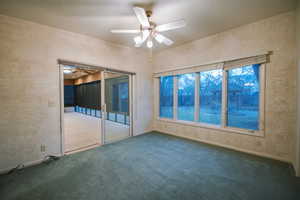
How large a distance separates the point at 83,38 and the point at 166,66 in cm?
241

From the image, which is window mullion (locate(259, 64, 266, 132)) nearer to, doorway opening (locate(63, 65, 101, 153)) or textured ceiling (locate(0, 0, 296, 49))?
textured ceiling (locate(0, 0, 296, 49))

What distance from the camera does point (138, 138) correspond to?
3779 millimetres

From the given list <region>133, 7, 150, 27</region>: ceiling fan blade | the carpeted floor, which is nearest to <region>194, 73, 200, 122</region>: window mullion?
the carpeted floor

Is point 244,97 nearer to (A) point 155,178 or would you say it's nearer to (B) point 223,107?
(B) point 223,107

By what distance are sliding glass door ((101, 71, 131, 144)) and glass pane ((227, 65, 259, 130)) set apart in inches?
108

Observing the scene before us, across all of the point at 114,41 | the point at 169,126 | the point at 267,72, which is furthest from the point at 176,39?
the point at 169,126

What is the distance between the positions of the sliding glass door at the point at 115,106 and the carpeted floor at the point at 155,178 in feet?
2.58

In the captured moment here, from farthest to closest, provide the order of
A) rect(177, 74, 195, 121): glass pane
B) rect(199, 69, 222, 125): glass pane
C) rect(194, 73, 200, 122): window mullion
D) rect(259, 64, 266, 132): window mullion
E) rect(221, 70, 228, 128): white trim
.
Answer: rect(177, 74, 195, 121): glass pane, rect(194, 73, 200, 122): window mullion, rect(199, 69, 222, 125): glass pane, rect(221, 70, 228, 128): white trim, rect(259, 64, 266, 132): window mullion

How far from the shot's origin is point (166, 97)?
4.41 meters

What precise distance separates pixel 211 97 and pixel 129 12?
2.72 metres

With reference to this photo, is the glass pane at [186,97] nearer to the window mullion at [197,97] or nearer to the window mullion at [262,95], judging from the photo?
the window mullion at [197,97]

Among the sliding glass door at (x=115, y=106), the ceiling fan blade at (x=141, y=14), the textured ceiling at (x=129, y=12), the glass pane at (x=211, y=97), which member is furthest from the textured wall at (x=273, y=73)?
the sliding glass door at (x=115, y=106)

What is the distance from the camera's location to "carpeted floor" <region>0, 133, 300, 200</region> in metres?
1.63

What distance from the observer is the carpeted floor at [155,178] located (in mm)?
1631
